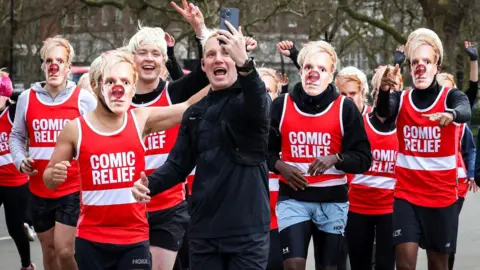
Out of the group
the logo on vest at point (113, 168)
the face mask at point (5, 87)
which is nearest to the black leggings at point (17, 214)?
the face mask at point (5, 87)

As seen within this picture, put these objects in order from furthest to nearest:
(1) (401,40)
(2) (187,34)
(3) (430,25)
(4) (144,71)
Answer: (2) (187,34) → (1) (401,40) → (3) (430,25) → (4) (144,71)

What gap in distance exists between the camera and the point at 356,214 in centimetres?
804

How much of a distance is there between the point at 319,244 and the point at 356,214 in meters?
1.28

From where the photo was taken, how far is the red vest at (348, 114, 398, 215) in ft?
26.2

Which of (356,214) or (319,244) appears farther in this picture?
(356,214)

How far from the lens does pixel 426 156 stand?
7.38 metres

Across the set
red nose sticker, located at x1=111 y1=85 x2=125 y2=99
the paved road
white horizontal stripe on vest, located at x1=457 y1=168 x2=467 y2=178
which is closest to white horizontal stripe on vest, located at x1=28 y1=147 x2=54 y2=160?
red nose sticker, located at x1=111 y1=85 x2=125 y2=99

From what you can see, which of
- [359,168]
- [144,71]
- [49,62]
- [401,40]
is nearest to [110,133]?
[144,71]

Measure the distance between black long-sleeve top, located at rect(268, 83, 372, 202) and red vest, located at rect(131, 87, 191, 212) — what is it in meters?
0.75

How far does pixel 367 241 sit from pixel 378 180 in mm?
529

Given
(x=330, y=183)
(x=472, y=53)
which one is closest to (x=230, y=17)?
(x=330, y=183)

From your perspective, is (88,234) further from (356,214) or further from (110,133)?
(356,214)

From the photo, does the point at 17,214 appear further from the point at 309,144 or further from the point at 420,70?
the point at 420,70

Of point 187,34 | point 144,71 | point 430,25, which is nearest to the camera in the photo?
point 144,71
